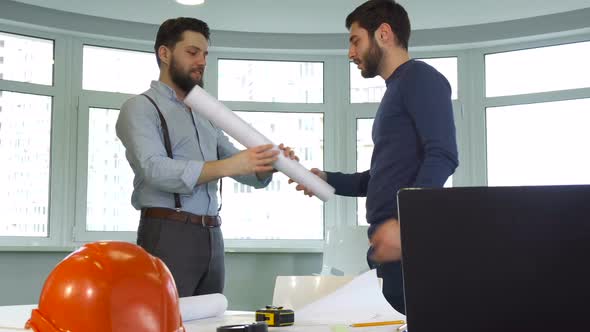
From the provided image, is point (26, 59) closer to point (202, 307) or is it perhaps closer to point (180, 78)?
point (180, 78)

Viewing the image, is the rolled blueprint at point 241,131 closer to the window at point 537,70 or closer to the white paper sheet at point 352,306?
the white paper sheet at point 352,306

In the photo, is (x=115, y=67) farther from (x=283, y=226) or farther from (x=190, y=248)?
(x=190, y=248)

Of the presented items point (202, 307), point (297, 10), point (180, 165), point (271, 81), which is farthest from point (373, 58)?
point (271, 81)

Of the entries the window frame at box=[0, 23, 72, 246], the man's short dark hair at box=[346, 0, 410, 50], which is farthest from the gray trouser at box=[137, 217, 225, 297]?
the window frame at box=[0, 23, 72, 246]

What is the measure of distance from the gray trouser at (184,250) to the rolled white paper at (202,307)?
59 centimetres

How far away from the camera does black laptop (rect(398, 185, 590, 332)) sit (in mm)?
685

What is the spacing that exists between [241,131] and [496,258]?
4.83 ft

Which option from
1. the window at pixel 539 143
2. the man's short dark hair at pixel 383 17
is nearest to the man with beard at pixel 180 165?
the man's short dark hair at pixel 383 17

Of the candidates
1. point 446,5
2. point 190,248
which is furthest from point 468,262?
point 446,5

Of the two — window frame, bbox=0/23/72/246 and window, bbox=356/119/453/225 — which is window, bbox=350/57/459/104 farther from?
window frame, bbox=0/23/72/246

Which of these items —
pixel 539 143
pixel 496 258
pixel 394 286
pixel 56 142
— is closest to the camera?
pixel 496 258

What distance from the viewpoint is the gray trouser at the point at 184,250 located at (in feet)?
7.68

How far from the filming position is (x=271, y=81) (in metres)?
5.93

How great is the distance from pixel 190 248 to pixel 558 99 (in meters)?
3.95
